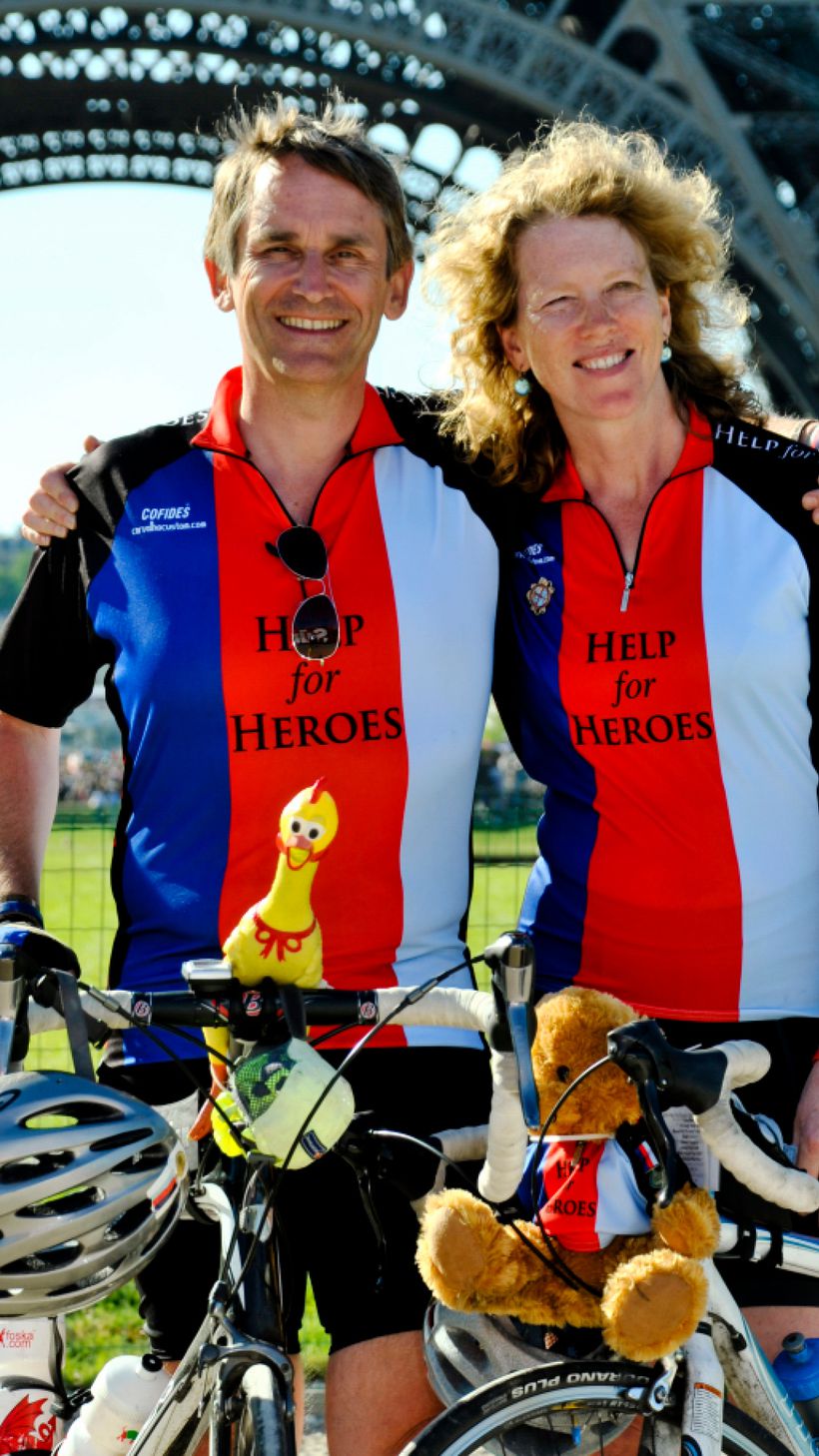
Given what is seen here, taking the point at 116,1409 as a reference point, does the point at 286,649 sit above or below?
above

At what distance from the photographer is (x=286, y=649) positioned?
266 centimetres

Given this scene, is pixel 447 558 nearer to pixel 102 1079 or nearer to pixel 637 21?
pixel 102 1079

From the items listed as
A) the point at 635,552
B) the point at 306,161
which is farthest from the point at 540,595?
the point at 306,161

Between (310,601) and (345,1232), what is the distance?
3.43 ft

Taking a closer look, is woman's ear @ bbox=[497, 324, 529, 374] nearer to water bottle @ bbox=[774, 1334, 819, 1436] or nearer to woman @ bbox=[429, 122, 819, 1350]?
woman @ bbox=[429, 122, 819, 1350]

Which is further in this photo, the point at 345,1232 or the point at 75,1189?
the point at 345,1232

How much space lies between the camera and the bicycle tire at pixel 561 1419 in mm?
2051

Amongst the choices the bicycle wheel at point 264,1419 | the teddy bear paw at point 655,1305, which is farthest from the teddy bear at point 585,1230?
the bicycle wheel at point 264,1419

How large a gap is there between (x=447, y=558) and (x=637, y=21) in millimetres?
24186

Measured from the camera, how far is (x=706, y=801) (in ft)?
8.65

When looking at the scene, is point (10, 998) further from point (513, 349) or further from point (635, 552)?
point (513, 349)

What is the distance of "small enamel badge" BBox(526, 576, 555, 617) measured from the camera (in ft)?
9.20

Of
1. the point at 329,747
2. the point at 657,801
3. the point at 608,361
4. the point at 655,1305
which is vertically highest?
the point at 608,361

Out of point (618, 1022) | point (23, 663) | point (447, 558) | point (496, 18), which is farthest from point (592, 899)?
point (496, 18)
